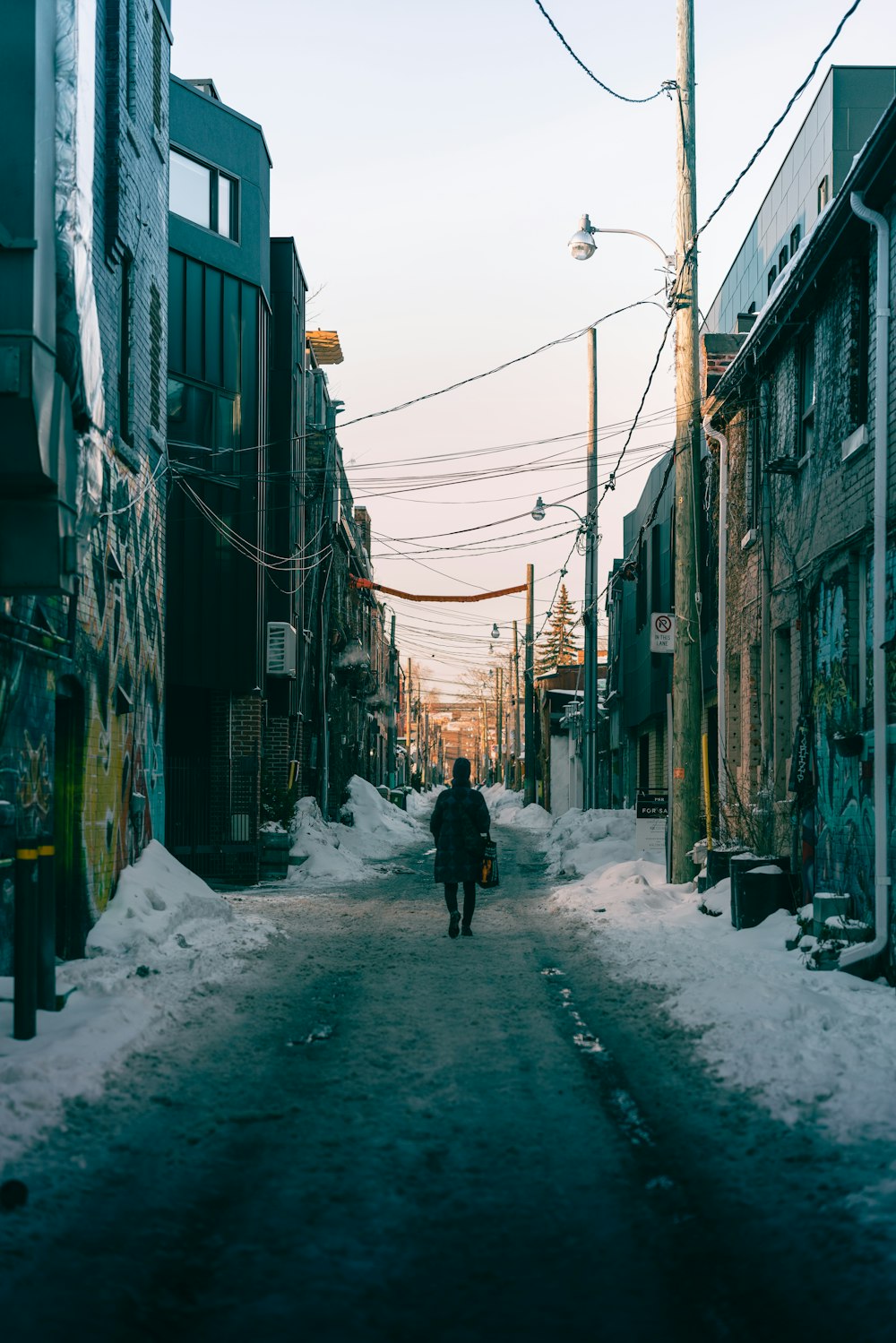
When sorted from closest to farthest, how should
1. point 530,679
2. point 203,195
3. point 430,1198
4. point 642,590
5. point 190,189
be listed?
point 430,1198
point 190,189
point 203,195
point 642,590
point 530,679

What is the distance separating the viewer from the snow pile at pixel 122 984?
6266 millimetres

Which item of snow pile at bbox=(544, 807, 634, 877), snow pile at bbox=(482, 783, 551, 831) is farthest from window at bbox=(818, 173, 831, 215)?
snow pile at bbox=(482, 783, 551, 831)

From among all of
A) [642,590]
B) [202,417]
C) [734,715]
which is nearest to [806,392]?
[734,715]

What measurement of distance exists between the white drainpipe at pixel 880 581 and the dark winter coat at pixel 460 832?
4.34 metres

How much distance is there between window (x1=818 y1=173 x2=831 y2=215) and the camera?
21634 millimetres

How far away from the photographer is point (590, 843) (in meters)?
26.4

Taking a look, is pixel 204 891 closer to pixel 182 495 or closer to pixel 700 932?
pixel 700 932

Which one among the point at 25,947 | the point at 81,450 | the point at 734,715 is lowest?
the point at 25,947

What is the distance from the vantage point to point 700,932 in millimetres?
13344

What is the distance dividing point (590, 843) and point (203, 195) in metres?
14.3

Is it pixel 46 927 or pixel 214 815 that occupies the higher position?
pixel 46 927

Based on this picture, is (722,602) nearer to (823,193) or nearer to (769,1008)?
(823,193)

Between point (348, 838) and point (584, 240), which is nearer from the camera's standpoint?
point (584, 240)

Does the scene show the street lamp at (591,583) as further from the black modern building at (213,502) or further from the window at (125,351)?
the window at (125,351)
